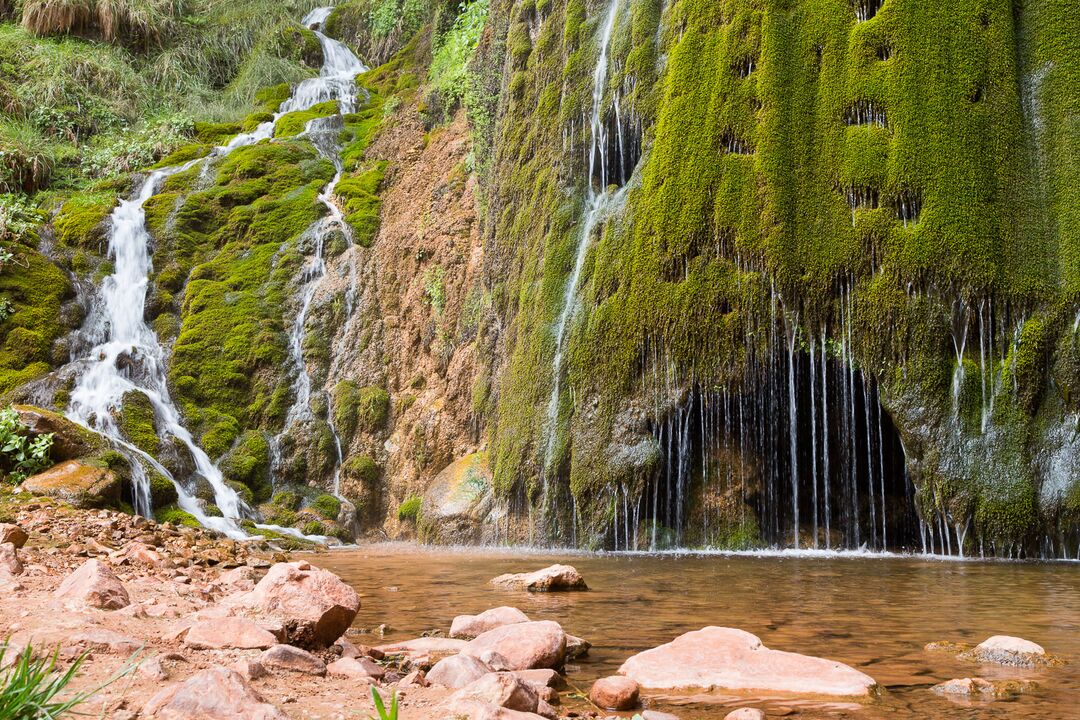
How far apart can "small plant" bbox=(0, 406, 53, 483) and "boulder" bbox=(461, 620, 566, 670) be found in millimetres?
9130

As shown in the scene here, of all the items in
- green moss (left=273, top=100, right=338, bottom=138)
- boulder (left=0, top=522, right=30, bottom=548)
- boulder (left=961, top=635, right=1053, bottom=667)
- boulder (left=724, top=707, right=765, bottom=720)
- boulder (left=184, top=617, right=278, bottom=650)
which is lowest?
boulder (left=724, top=707, right=765, bottom=720)

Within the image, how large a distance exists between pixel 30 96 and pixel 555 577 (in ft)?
74.7

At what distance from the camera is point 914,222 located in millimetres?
9570

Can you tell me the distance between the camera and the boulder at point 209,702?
7.78ft

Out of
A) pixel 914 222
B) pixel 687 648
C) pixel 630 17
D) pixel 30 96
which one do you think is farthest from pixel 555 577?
pixel 30 96

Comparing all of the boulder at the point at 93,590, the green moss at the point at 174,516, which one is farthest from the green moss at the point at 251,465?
the boulder at the point at 93,590

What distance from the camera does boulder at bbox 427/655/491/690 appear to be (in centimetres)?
317

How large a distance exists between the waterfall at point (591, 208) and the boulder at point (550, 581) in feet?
16.0

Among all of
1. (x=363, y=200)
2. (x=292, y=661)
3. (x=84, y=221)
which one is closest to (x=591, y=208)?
(x=363, y=200)

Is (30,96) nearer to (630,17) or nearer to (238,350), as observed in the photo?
(238,350)

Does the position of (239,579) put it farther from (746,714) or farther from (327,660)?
(746,714)

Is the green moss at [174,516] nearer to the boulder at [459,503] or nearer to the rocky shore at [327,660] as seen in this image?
the boulder at [459,503]

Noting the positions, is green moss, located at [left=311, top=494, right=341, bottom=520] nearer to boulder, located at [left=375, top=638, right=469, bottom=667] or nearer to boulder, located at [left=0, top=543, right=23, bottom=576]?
boulder, located at [left=0, top=543, right=23, bottom=576]

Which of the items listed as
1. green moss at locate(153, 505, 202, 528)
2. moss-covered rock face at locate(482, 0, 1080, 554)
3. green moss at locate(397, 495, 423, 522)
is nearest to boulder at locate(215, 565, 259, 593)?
moss-covered rock face at locate(482, 0, 1080, 554)
